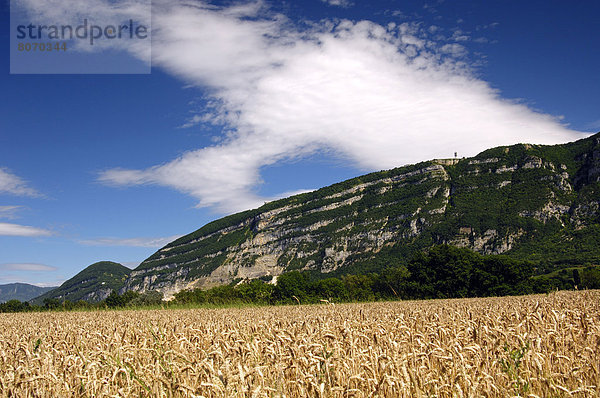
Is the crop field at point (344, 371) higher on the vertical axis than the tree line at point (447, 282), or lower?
higher

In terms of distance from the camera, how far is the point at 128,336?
24.1 ft

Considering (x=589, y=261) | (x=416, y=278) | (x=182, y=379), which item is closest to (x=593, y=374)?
(x=182, y=379)

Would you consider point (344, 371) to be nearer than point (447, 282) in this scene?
Yes

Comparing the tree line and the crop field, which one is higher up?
the crop field

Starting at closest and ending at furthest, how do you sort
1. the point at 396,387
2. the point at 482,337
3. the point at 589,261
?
the point at 396,387 < the point at 482,337 < the point at 589,261

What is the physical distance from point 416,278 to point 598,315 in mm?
46024

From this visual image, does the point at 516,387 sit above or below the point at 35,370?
below

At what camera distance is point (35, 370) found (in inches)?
176

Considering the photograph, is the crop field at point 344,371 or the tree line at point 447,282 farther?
the tree line at point 447,282

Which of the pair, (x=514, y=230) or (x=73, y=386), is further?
(x=514, y=230)

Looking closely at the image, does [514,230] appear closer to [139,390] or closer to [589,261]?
[589,261]

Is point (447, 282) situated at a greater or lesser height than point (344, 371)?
lesser

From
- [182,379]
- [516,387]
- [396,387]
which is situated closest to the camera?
[396,387]

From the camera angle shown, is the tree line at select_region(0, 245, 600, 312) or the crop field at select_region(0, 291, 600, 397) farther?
the tree line at select_region(0, 245, 600, 312)
